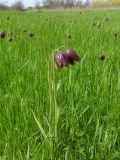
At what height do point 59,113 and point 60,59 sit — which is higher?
point 60,59

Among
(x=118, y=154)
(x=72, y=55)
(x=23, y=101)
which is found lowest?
(x=118, y=154)

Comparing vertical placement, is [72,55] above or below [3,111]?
above

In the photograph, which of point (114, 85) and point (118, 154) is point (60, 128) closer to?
point (118, 154)

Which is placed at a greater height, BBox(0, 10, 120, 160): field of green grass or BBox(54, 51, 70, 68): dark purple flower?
BBox(54, 51, 70, 68): dark purple flower

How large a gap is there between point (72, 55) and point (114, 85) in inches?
27.7

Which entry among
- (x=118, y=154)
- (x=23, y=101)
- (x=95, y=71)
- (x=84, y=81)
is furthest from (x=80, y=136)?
(x=95, y=71)

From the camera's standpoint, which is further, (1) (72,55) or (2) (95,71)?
(2) (95,71)

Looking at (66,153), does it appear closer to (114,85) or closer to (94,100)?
(94,100)

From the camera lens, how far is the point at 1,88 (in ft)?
6.72

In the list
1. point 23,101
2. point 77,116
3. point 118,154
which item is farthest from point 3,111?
point 118,154

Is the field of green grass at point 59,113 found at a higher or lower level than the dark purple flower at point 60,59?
lower

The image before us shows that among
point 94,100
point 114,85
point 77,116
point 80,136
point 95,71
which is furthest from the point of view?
point 95,71

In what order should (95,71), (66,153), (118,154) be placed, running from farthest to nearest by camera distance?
(95,71), (118,154), (66,153)

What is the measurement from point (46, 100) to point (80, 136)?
29 centimetres
